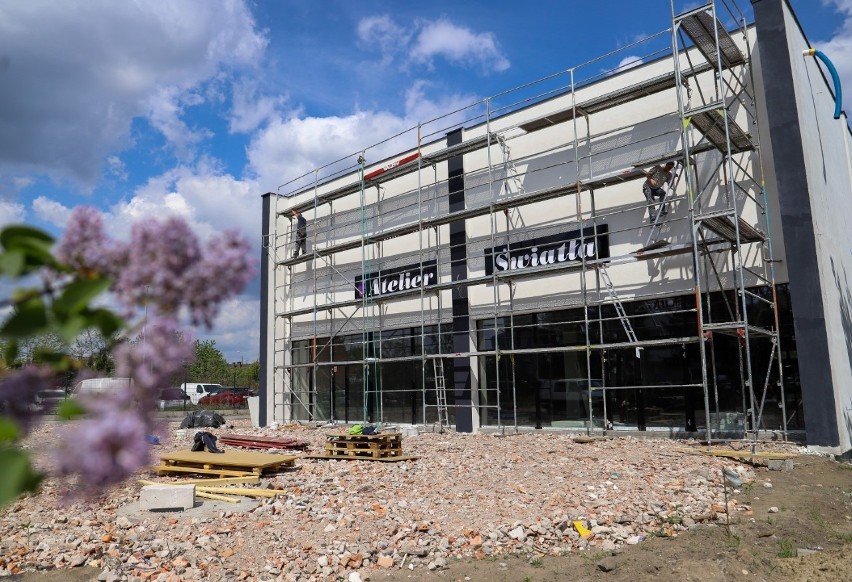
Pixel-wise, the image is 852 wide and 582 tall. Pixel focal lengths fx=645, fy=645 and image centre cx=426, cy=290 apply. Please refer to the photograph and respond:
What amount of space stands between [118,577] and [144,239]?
598 centimetres

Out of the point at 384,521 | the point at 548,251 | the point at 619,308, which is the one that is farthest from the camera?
the point at 548,251

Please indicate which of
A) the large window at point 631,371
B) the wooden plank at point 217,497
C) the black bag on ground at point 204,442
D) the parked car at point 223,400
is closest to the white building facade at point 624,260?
the large window at point 631,371

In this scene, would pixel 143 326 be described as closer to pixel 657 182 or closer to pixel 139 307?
pixel 139 307

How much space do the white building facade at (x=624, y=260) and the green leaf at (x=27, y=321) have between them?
11370 mm

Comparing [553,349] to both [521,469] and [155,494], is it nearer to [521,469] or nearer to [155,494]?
[521,469]

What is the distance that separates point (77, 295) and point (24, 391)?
188 mm

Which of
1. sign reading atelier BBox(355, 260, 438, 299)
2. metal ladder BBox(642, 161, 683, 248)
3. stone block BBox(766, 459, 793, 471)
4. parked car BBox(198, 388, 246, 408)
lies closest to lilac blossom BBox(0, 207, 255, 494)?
stone block BBox(766, 459, 793, 471)

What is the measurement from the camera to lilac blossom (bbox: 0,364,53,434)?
2.51 ft

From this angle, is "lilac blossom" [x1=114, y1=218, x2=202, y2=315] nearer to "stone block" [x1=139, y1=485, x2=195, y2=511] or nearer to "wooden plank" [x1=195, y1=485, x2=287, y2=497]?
"stone block" [x1=139, y1=485, x2=195, y2=511]

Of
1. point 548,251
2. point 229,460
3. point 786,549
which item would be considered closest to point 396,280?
point 548,251

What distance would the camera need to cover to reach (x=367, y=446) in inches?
478

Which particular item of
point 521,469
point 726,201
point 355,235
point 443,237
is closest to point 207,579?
point 521,469

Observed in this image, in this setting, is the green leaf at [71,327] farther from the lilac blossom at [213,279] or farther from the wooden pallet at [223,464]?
the wooden pallet at [223,464]

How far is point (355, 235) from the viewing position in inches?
796
